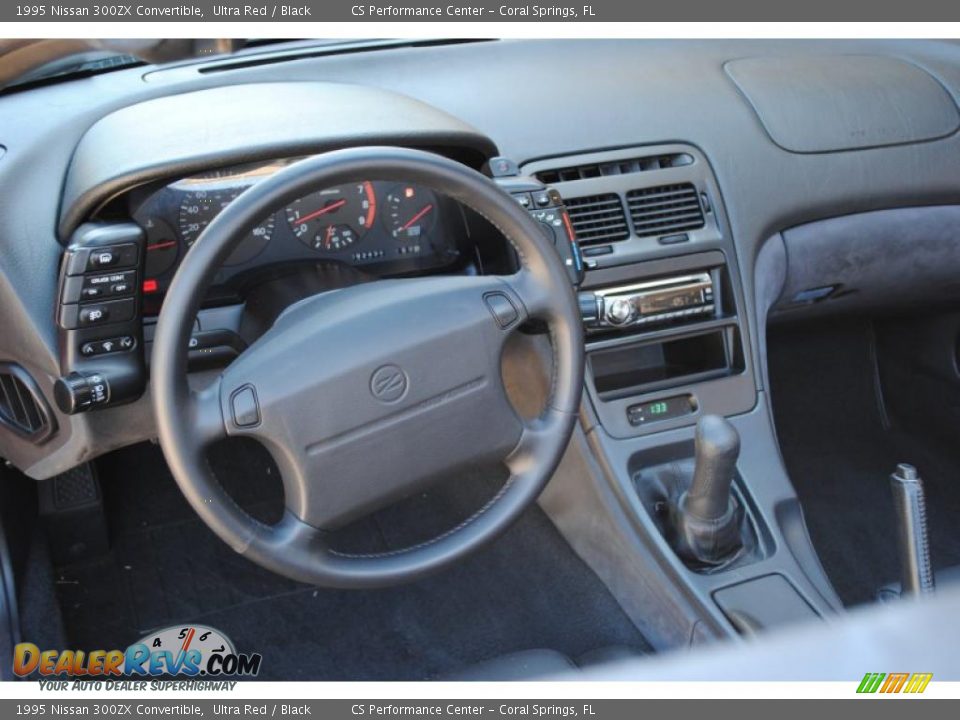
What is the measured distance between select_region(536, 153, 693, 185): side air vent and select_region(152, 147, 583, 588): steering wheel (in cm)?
56

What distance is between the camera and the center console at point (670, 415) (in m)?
1.84

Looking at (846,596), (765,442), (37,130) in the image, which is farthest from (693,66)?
(37,130)

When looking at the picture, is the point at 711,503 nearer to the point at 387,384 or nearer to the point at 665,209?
the point at 665,209

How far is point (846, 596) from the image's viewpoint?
7.37ft

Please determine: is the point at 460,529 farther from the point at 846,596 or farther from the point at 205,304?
the point at 846,596

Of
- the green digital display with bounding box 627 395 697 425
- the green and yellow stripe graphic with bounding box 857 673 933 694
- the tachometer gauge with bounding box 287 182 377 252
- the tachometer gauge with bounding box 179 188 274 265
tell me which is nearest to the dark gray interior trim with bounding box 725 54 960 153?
the green digital display with bounding box 627 395 697 425

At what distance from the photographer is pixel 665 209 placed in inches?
78.0

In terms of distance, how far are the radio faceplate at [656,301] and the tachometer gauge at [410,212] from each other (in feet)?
1.03

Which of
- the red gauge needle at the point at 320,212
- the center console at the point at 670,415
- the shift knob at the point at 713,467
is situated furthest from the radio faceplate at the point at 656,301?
the red gauge needle at the point at 320,212

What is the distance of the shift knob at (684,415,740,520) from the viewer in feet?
5.62

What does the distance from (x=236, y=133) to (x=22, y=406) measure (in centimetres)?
53

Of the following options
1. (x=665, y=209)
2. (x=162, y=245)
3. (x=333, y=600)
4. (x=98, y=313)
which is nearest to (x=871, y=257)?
(x=665, y=209)

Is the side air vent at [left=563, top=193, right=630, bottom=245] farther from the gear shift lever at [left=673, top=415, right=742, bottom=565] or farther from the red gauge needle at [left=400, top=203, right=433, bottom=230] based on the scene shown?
the gear shift lever at [left=673, top=415, right=742, bottom=565]

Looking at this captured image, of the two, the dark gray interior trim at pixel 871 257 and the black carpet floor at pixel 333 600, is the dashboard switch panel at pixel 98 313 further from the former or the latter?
the dark gray interior trim at pixel 871 257
